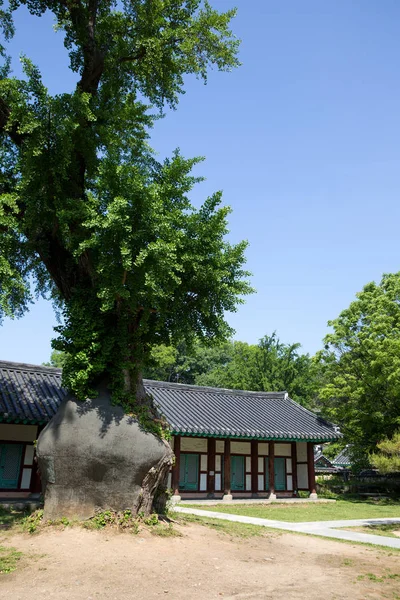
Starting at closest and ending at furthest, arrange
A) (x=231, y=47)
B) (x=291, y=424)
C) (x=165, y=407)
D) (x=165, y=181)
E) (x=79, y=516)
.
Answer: (x=79, y=516), (x=165, y=181), (x=231, y=47), (x=165, y=407), (x=291, y=424)

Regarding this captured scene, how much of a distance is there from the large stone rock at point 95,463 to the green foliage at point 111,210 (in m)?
0.78

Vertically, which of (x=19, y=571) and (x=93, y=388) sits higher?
(x=93, y=388)

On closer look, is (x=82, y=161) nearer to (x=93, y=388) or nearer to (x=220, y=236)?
(x=220, y=236)

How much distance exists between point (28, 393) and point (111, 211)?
12.1m

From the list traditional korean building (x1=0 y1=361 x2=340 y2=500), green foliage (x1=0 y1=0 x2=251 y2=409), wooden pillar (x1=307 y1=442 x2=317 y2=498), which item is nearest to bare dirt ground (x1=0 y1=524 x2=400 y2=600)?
green foliage (x1=0 y1=0 x2=251 y2=409)

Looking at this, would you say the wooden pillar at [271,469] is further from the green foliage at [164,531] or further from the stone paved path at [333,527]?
the green foliage at [164,531]

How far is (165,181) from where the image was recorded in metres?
11.5

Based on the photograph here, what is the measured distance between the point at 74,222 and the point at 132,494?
6671 mm

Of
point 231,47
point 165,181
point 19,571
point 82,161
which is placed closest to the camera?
point 19,571

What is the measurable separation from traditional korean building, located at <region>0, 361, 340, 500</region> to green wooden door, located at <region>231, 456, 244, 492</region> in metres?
0.05

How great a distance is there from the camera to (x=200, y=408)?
24359 millimetres

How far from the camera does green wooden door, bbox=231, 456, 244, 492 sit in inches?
934

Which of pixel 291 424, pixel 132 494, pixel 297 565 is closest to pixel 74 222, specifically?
pixel 132 494

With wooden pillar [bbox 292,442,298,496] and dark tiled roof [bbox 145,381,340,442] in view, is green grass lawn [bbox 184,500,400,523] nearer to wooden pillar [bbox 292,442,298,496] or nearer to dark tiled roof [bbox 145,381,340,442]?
wooden pillar [bbox 292,442,298,496]
